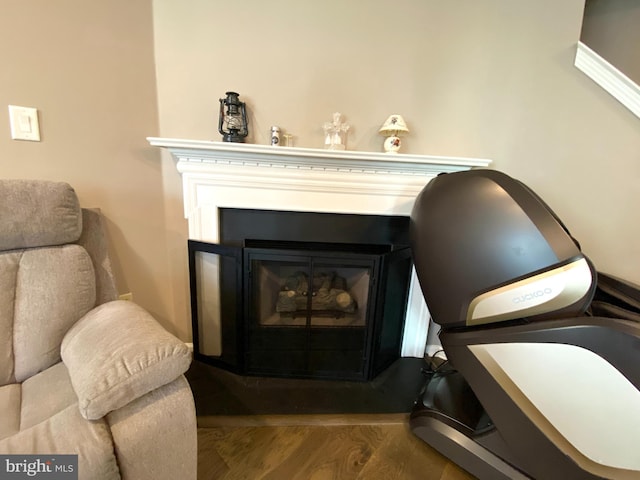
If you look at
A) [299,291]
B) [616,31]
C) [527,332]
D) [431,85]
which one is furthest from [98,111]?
[616,31]

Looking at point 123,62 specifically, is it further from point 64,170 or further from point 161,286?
point 161,286

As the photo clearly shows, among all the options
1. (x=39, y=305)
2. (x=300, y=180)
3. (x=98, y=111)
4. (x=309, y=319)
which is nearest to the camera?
(x=39, y=305)

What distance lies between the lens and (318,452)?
3.81 ft

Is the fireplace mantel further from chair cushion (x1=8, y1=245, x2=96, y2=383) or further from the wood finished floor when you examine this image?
the wood finished floor

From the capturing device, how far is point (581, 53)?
1312 mm

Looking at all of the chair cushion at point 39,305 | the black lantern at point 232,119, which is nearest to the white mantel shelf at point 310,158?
the black lantern at point 232,119

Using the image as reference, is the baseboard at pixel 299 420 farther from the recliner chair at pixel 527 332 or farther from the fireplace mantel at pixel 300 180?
the fireplace mantel at pixel 300 180

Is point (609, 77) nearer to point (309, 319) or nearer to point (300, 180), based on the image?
point (300, 180)

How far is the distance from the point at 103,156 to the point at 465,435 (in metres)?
1.87

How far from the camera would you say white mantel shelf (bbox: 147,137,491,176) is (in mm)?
1204

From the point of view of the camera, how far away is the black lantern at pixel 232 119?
1.28 m

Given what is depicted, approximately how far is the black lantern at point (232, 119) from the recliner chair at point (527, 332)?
87 centimetres

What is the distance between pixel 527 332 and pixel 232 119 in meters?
1.38

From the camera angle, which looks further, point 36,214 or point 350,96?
point 350,96
